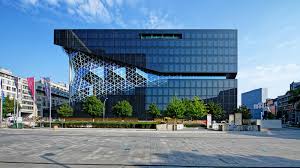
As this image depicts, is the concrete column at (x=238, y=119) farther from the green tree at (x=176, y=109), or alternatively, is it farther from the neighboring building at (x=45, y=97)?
the neighboring building at (x=45, y=97)

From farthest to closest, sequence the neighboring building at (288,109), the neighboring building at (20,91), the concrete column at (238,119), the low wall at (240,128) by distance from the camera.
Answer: the neighboring building at (288,109) → the neighboring building at (20,91) → the concrete column at (238,119) → the low wall at (240,128)

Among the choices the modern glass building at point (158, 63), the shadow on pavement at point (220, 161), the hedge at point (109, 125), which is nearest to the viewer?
the shadow on pavement at point (220, 161)

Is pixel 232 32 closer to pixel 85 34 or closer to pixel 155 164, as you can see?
pixel 85 34

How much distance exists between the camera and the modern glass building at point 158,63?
105 metres

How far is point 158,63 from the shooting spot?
348 ft

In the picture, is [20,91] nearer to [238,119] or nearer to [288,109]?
[238,119]

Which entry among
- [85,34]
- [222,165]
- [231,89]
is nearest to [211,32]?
[231,89]

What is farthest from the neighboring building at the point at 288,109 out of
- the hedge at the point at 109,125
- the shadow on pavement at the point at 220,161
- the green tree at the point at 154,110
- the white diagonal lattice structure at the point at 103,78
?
the shadow on pavement at the point at 220,161

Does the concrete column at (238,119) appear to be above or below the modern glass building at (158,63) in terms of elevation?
below

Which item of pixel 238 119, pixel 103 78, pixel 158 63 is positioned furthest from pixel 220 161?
pixel 103 78

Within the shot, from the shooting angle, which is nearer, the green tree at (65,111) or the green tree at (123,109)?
the green tree at (123,109)

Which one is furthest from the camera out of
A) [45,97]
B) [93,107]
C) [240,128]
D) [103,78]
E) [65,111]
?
[45,97]

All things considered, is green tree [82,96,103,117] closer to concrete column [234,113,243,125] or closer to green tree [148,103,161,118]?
green tree [148,103,161,118]

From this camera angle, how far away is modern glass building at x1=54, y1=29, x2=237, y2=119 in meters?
105
